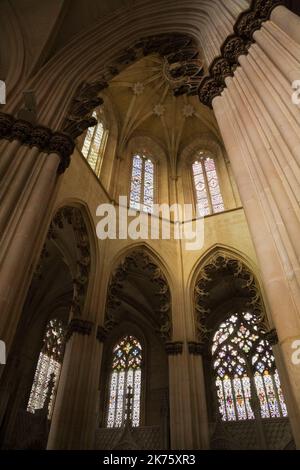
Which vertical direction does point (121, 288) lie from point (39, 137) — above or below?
above

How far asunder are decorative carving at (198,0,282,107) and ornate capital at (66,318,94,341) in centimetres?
552

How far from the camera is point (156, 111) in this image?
14555 millimetres

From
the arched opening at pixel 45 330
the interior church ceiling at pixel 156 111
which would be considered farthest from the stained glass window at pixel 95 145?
the arched opening at pixel 45 330

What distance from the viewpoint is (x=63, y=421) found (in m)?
6.88

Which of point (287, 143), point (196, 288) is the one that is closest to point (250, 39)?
point (287, 143)

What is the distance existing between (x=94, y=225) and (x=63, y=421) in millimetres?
4876

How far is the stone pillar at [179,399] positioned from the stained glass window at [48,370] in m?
4.88

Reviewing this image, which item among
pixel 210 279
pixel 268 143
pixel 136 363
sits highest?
pixel 210 279

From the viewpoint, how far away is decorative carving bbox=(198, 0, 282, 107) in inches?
188

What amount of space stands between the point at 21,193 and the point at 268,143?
10.6ft

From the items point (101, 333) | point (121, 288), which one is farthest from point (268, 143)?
point (121, 288)

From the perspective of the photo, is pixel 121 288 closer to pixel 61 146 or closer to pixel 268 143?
pixel 61 146

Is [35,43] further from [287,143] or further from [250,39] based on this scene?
[287,143]

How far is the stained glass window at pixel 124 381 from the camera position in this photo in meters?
12.6
